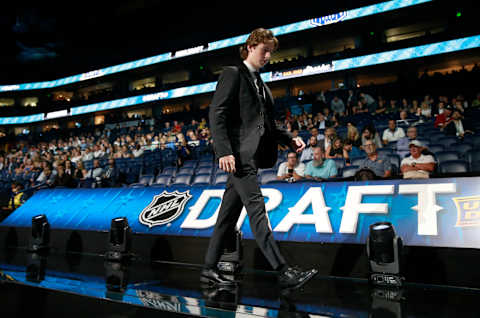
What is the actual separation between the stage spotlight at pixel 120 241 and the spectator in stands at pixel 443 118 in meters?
6.18

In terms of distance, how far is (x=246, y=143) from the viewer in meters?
1.82

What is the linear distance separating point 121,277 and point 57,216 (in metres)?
2.24

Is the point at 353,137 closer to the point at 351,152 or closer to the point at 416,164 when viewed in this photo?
the point at 351,152

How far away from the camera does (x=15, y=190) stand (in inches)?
285

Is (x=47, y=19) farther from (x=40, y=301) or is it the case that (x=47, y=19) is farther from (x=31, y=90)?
(x=40, y=301)

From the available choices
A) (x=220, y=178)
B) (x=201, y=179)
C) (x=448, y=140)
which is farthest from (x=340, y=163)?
(x=201, y=179)

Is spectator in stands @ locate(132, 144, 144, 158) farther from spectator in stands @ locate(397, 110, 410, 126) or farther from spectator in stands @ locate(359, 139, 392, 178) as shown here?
spectator in stands @ locate(397, 110, 410, 126)

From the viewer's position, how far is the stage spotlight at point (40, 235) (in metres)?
3.49

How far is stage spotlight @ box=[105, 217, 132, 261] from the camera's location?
2.88 m

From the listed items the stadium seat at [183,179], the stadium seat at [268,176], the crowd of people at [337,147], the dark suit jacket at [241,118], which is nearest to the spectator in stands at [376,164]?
the crowd of people at [337,147]

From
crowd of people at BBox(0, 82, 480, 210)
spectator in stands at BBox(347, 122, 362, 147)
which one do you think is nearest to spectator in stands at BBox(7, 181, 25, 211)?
crowd of people at BBox(0, 82, 480, 210)

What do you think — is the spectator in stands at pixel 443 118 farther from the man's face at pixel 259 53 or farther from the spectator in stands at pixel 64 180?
the spectator in stands at pixel 64 180

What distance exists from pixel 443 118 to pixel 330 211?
5.34 meters

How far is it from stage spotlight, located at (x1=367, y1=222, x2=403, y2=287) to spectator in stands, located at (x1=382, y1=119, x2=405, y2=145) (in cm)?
480
